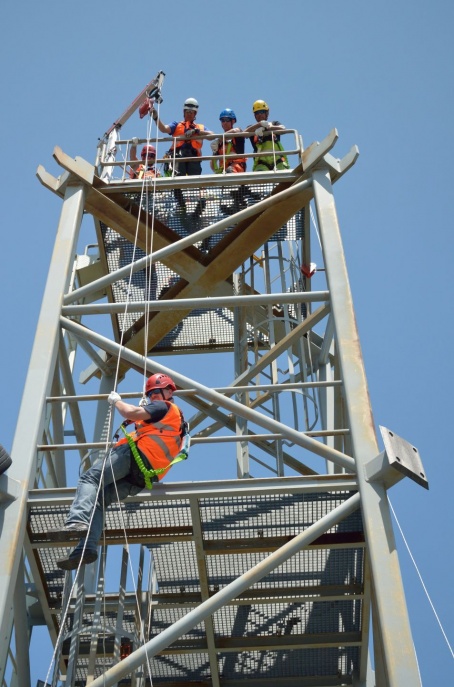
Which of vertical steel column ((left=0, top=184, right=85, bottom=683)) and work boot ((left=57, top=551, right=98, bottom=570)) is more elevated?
vertical steel column ((left=0, top=184, right=85, bottom=683))

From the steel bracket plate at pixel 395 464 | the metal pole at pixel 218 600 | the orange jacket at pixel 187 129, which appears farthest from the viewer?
the orange jacket at pixel 187 129

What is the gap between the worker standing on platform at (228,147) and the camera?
16.0m

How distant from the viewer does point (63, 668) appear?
11.9 metres

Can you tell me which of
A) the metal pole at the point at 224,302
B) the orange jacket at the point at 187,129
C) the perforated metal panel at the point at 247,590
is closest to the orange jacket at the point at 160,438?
the perforated metal panel at the point at 247,590

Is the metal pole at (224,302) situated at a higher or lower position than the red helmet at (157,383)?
higher

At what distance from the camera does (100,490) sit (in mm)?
9102

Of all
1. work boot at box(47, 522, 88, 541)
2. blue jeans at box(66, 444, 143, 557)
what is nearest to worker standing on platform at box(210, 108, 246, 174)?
blue jeans at box(66, 444, 143, 557)

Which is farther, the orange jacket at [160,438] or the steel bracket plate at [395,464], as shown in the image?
the orange jacket at [160,438]

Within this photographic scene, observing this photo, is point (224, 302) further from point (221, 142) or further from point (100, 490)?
point (221, 142)

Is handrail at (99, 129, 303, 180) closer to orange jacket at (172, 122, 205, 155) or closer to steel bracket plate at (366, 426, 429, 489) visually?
orange jacket at (172, 122, 205, 155)

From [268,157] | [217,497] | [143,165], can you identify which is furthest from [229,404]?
[143,165]

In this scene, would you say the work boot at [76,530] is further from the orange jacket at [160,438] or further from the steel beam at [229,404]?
the steel beam at [229,404]

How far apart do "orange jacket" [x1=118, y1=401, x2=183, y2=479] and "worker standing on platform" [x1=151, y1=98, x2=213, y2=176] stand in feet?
24.3

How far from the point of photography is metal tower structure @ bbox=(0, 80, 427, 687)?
9.38 meters
